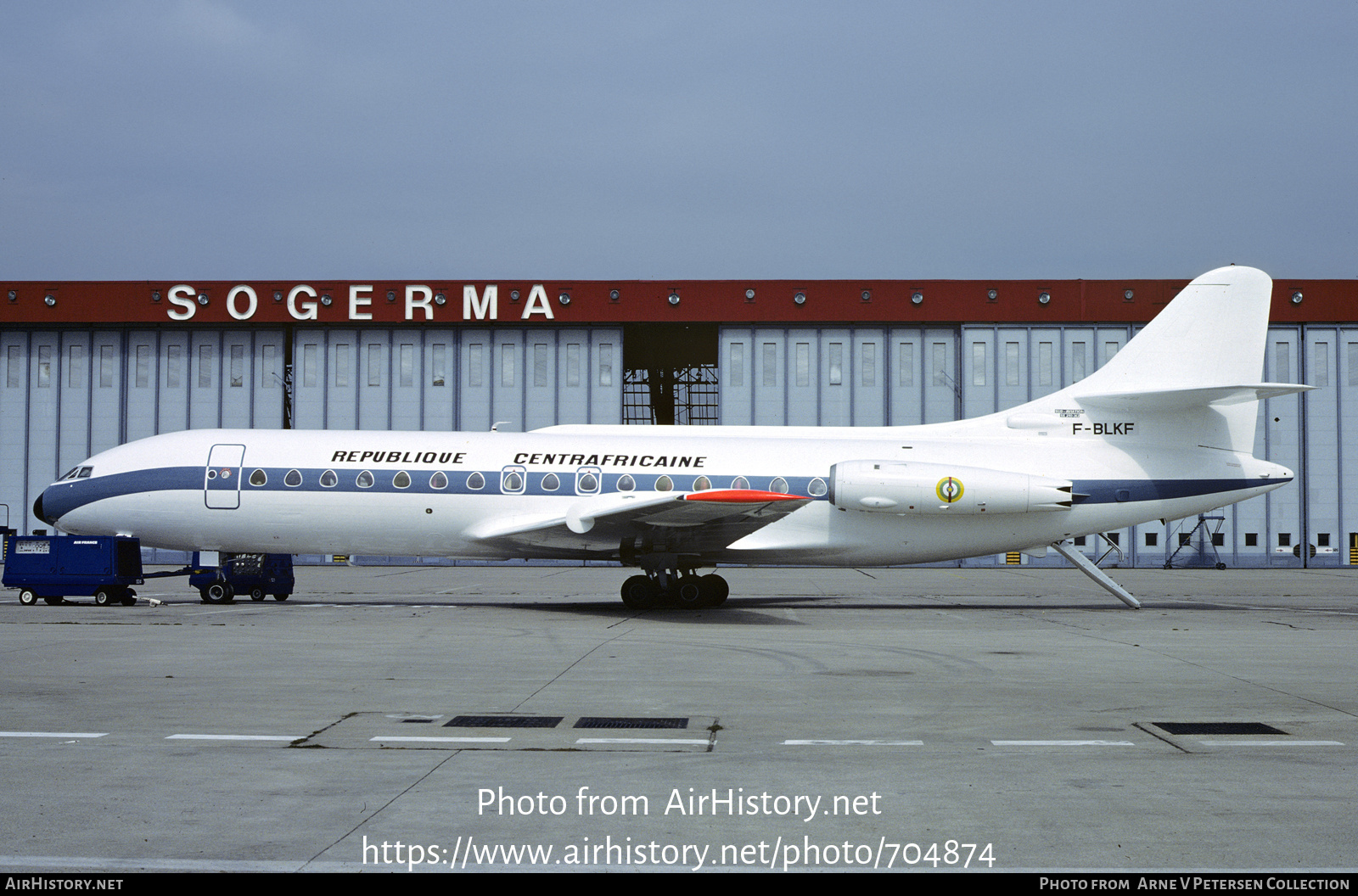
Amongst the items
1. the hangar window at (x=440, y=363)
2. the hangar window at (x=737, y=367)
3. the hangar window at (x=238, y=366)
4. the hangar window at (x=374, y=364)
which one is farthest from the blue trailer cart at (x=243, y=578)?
the hangar window at (x=238, y=366)

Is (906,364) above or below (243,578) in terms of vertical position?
above

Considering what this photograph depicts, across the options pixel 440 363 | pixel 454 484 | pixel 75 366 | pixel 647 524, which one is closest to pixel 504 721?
pixel 647 524

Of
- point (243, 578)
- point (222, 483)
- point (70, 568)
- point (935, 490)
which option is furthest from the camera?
point (243, 578)

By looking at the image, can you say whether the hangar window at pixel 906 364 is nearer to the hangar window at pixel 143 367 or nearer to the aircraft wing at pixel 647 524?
the aircraft wing at pixel 647 524

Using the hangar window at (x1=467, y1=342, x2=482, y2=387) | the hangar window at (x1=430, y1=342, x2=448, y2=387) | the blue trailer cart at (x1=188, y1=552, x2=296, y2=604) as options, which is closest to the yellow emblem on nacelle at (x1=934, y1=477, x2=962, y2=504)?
the blue trailer cart at (x1=188, y1=552, x2=296, y2=604)

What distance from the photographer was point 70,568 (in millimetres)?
21375

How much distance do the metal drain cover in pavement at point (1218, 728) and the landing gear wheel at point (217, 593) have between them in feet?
63.5

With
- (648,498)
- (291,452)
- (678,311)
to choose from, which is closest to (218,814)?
(648,498)

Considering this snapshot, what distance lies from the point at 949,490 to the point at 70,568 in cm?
1682

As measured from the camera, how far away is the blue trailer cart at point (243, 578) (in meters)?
23.2

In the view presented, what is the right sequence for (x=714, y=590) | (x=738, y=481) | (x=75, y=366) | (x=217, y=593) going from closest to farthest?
(x=738, y=481) < (x=714, y=590) < (x=217, y=593) < (x=75, y=366)

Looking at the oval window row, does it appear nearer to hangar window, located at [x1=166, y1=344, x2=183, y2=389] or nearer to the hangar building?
the hangar building

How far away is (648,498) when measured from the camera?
19.3m

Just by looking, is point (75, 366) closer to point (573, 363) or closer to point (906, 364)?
point (573, 363)
